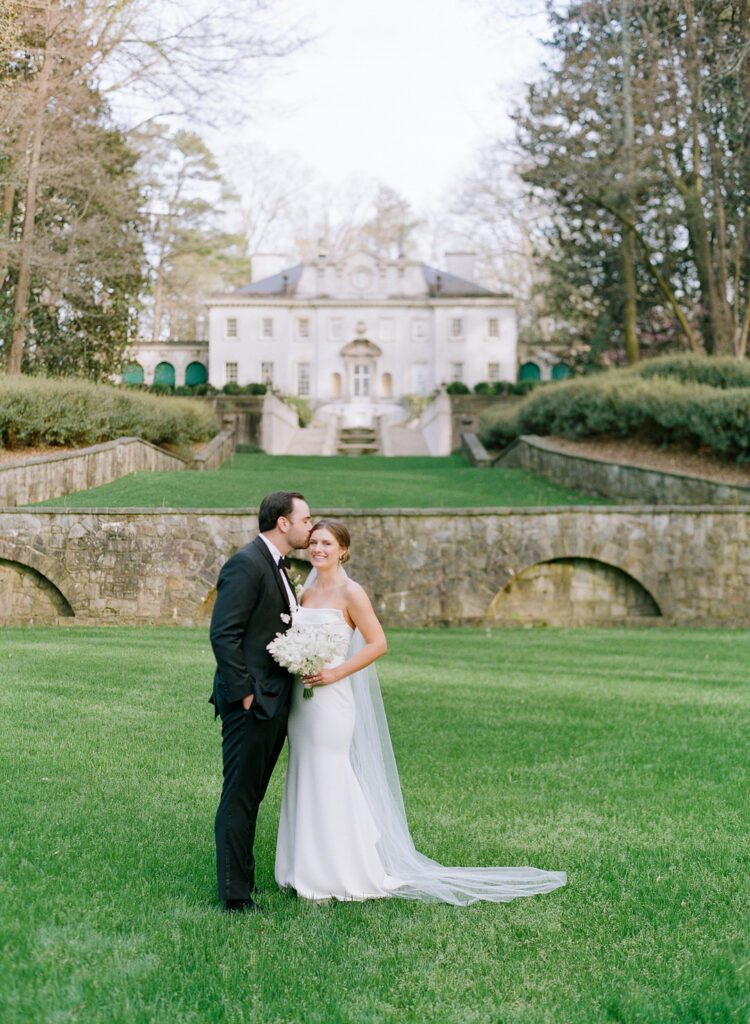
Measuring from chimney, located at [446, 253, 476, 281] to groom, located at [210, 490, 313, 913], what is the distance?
186 ft

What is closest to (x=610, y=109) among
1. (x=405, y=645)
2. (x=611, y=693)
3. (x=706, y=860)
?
(x=405, y=645)

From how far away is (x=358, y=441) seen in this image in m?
41.5

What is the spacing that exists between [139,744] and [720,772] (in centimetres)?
391

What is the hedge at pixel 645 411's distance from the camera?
1989 cm

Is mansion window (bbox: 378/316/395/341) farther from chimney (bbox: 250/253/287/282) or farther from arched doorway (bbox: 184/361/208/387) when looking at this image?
arched doorway (bbox: 184/361/208/387)

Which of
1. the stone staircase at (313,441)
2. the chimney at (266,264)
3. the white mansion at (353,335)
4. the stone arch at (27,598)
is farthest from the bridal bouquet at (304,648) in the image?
the chimney at (266,264)

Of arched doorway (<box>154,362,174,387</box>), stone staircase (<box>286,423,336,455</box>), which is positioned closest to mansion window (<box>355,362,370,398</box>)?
arched doorway (<box>154,362,174,387</box>)

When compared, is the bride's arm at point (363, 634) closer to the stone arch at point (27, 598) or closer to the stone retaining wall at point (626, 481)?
the stone arch at point (27, 598)

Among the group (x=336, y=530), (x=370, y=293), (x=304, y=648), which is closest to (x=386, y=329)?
(x=370, y=293)

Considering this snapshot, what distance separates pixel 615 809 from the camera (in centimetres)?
662

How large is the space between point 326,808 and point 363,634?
80 cm

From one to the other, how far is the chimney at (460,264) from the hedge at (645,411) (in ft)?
115

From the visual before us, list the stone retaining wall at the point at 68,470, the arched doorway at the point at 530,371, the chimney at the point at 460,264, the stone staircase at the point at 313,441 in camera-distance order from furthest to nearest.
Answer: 1. the chimney at the point at 460,264
2. the arched doorway at the point at 530,371
3. the stone staircase at the point at 313,441
4. the stone retaining wall at the point at 68,470

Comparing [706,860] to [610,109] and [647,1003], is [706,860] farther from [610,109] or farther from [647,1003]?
[610,109]
